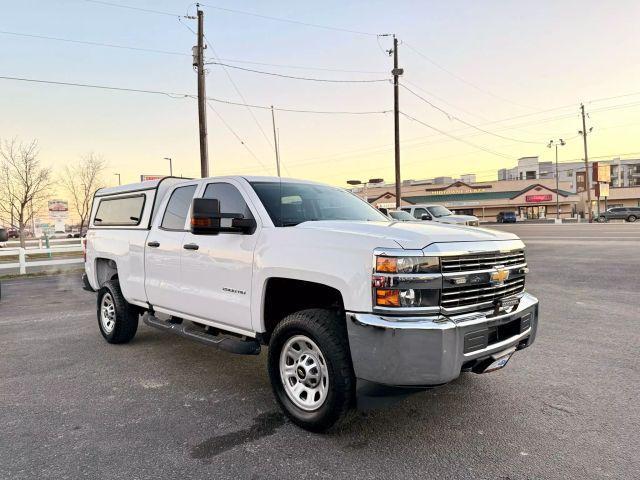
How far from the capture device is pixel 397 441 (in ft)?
10.7

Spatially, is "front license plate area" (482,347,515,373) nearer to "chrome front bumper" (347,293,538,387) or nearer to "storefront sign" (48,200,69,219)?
"chrome front bumper" (347,293,538,387)

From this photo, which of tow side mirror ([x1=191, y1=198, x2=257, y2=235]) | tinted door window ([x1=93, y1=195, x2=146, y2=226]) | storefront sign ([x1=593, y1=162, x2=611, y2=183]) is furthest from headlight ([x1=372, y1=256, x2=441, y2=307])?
storefront sign ([x1=593, y1=162, x2=611, y2=183])

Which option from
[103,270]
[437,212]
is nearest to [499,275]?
[103,270]

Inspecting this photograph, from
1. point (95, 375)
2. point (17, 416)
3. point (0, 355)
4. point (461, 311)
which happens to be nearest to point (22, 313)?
point (0, 355)

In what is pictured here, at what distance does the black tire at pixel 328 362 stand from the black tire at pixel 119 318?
303cm

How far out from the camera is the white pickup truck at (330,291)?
3.00 m

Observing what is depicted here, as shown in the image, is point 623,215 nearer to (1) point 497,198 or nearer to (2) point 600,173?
(2) point 600,173

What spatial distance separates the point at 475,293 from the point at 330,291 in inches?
41.9

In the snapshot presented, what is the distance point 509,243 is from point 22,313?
8444 mm

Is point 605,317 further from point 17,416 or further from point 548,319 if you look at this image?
point 17,416

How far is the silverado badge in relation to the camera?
11.2 feet

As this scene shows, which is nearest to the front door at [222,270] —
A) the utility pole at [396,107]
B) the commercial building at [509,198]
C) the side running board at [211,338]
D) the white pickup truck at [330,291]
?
the white pickup truck at [330,291]

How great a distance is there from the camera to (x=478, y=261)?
3322 mm

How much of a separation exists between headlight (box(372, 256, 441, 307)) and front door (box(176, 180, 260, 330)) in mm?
1292
